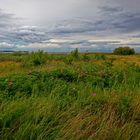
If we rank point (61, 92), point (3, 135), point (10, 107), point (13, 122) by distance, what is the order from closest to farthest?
point (3, 135) → point (13, 122) → point (10, 107) → point (61, 92)

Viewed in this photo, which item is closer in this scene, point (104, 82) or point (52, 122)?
point (52, 122)

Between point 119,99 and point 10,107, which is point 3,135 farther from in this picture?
point 119,99

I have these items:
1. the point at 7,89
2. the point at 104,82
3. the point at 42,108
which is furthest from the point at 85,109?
the point at 104,82

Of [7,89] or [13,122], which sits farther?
[7,89]

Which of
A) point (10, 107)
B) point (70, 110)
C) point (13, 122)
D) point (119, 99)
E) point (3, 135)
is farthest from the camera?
point (119, 99)

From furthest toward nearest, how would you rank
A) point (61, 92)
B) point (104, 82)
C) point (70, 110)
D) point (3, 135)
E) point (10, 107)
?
point (104, 82), point (61, 92), point (70, 110), point (10, 107), point (3, 135)

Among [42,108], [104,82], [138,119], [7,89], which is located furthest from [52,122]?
[104,82]

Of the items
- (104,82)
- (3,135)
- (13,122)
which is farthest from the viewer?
(104,82)

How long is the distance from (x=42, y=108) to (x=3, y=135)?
0.95m

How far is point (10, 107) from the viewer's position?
415 centimetres

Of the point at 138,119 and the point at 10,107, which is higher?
the point at 10,107

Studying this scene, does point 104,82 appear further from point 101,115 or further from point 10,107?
point 10,107

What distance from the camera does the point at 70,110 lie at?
175 inches

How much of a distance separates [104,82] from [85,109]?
3.16 metres
